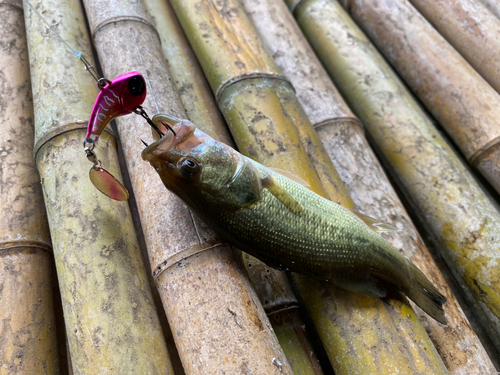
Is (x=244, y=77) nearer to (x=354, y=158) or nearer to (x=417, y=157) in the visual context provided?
Result: (x=354, y=158)

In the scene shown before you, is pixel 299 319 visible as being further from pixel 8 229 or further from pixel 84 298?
pixel 8 229

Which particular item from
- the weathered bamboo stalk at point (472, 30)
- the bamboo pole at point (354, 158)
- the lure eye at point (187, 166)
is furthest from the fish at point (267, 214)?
the weathered bamboo stalk at point (472, 30)

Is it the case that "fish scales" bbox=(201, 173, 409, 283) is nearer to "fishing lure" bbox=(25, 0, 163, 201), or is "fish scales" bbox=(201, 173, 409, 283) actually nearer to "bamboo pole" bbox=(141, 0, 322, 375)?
"bamboo pole" bbox=(141, 0, 322, 375)

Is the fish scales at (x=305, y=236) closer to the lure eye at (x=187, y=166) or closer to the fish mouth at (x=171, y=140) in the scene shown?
the lure eye at (x=187, y=166)

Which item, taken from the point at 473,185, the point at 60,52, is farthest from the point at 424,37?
the point at 60,52

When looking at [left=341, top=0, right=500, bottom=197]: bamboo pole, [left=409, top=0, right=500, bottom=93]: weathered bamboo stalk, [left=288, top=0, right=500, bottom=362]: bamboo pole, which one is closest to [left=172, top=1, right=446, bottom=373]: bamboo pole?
[left=288, top=0, right=500, bottom=362]: bamboo pole

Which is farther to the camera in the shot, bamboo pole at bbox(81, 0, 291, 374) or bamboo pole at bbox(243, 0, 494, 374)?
bamboo pole at bbox(243, 0, 494, 374)
